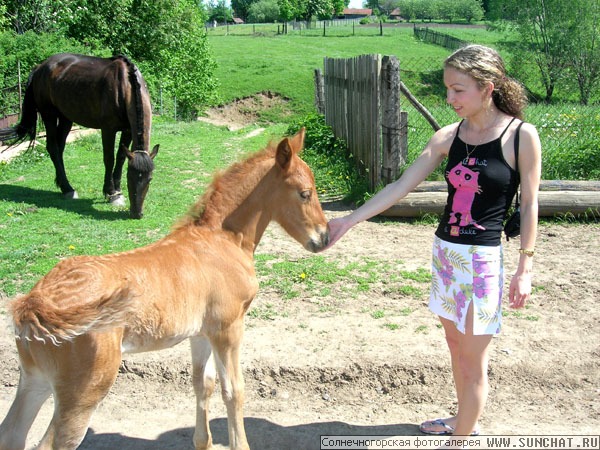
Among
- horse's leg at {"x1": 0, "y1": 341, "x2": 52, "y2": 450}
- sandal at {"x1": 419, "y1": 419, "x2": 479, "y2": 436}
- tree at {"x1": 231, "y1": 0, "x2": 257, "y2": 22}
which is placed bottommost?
sandal at {"x1": 419, "y1": 419, "x2": 479, "y2": 436}

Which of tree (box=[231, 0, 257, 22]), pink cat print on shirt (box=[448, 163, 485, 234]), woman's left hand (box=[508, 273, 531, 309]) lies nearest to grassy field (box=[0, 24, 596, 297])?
pink cat print on shirt (box=[448, 163, 485, 234])

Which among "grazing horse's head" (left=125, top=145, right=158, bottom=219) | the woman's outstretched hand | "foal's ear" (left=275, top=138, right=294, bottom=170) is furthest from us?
"grazing horse's head" (left=125, top=145, right=158, bottom=219)

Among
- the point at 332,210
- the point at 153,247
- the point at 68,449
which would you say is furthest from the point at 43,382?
the point at 332,210

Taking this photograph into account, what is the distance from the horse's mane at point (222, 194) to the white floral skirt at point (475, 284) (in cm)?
125

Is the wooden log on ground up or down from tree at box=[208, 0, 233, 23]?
down

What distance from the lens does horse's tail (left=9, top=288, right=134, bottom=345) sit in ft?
8.40

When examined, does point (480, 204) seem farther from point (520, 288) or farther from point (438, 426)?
point (438, 426)

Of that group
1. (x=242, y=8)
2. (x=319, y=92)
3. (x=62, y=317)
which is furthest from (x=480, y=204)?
(x=242, y=8)

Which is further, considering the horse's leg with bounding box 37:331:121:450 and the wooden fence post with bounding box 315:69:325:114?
the wooden fence post with bounding box 315:69:325:114

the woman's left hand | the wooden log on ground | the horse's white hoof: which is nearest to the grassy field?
the horse's white hoof

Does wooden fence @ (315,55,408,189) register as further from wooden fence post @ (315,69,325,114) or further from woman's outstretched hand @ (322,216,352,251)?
wooden fence post @ (315,69,325,114)

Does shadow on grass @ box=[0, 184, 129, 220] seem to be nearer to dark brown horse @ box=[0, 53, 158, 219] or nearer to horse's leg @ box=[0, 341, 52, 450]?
dark brown horse @ box=[0, 53, 158, 219]

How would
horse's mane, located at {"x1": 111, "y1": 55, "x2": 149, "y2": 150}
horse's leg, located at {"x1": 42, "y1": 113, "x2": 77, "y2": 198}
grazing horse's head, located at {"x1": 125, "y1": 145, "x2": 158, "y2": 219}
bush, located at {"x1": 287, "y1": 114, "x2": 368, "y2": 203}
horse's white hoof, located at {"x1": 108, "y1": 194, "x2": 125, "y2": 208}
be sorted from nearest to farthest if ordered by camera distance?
1. grazing horse's head, located at {"x1": 125, "y1": 145, "x2": 158, "y2": 219}
2. horse's mane, located at {"x1": 111, "y1": 55, "x2": 149, "y2": 150}
3. horse's white hoof, located at {"x1": 108, "y1": 194, "x2": 125, "y2": 208}
4. bush, located at {"x1": 287, "y1": 114, "x2": 368, "y2": 203}
5. horse's leg, located at {"x1": 42, "y1": 113, "x2": 77, "y2": 198}

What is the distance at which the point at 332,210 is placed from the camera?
8594 millimetres
